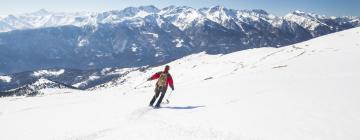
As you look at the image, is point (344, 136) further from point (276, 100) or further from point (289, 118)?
point (276, 100)

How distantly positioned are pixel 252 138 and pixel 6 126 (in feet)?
40.3

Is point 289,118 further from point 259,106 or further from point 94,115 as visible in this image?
point 94,115

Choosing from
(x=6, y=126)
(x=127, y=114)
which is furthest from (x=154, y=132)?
(x=6, y=126)

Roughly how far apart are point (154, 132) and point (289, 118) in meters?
6.28

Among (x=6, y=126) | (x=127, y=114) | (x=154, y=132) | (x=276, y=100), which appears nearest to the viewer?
(x=154, y=132)

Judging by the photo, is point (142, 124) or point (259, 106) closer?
point (142, 124)

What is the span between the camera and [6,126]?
18.4 meters

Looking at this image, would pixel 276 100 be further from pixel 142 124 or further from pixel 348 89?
pixel 142 124

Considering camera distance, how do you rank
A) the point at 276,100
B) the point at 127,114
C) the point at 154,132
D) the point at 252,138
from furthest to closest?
1. the point at 276,100
2. the point at 127,114
3. the point at 154,132
4. the point at 252,138

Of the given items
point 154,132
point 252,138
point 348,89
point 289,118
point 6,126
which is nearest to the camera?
point 252,138

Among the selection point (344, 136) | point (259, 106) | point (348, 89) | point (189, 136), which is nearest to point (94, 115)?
point (189, 136)

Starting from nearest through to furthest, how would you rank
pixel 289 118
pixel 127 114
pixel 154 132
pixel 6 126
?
pixel 154 132 → pixel 289 118 → pixel 6 126 → pixel 127 114

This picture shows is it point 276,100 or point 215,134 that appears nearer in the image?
point 215,134

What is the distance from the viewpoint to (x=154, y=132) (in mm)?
14914
